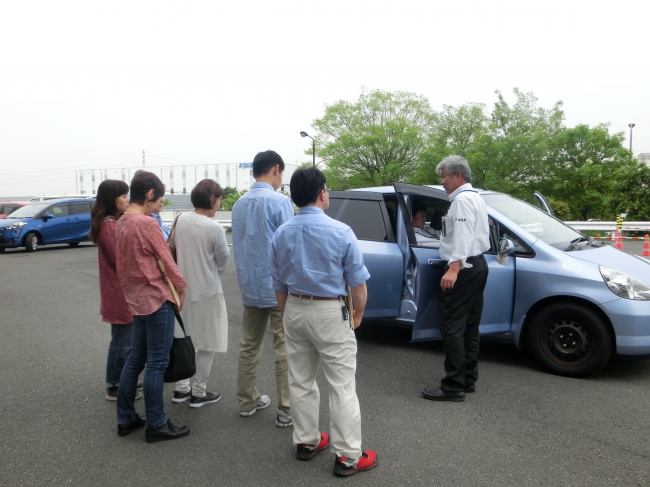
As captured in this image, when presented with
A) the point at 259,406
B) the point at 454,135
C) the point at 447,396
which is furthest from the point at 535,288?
the point at 454,135

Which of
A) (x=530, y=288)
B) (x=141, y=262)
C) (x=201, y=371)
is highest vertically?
(x=141, y=262)

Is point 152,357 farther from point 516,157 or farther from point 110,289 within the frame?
point 516,157

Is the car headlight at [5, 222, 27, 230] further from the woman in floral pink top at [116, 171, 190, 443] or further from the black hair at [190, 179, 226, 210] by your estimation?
the woman in floral pink top at [116, 171, 190, 443]

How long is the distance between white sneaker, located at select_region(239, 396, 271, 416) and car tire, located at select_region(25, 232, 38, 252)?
16.2m

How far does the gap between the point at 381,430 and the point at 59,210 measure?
17.6 m

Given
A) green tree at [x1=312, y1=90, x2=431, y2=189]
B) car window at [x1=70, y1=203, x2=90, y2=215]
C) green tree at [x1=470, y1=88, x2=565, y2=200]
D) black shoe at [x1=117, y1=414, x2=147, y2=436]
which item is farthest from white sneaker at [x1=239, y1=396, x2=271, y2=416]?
green tree at [x1=312, y1=90, x2=431, y2=189]

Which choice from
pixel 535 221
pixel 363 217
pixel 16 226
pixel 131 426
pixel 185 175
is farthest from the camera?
pixel 185 175

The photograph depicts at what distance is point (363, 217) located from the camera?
5.94 m

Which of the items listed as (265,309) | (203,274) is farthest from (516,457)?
(203,274)

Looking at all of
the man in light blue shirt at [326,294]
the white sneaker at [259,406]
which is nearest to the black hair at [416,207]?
the white sneaker at [259,406]

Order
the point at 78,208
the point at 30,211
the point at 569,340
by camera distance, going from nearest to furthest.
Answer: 1. the point at 569,340
2. the point at 30,211
3. the point at 78,208

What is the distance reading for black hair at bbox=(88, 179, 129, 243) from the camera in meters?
4.02

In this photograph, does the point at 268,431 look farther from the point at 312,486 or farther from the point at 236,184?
the point at 236,184

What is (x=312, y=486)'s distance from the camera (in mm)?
2932
